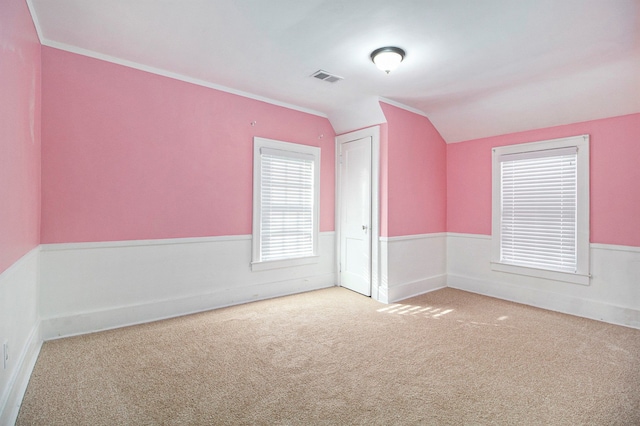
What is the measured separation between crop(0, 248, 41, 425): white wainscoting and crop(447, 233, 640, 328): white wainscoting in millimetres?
5162

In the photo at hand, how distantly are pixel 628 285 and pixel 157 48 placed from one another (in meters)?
5.58

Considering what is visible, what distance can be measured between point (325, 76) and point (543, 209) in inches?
131

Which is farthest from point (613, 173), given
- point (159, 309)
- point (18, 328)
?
point (18, 328)

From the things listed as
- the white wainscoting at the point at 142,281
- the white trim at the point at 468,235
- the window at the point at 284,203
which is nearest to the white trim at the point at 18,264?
the white wainscoting at the point at 142,281

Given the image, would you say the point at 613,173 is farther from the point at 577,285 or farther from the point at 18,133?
the point at 18,133

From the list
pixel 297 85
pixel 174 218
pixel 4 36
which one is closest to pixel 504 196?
pixel 297 85

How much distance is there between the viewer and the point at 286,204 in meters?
4.61

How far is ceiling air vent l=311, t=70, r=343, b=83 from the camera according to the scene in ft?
11.6

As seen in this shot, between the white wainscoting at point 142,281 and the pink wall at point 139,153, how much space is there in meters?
0.14

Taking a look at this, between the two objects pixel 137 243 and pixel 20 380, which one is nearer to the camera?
pixel 20 380

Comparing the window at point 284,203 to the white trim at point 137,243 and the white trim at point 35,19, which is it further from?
the white trim at point 35,19

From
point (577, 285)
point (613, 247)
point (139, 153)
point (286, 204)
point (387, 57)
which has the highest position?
point (387, 57)

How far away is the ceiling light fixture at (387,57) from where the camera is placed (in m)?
2.96

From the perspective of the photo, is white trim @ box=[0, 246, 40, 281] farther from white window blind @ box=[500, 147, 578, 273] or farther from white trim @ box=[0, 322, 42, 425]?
white window blind @ box=[500, 147, 578, 273]
